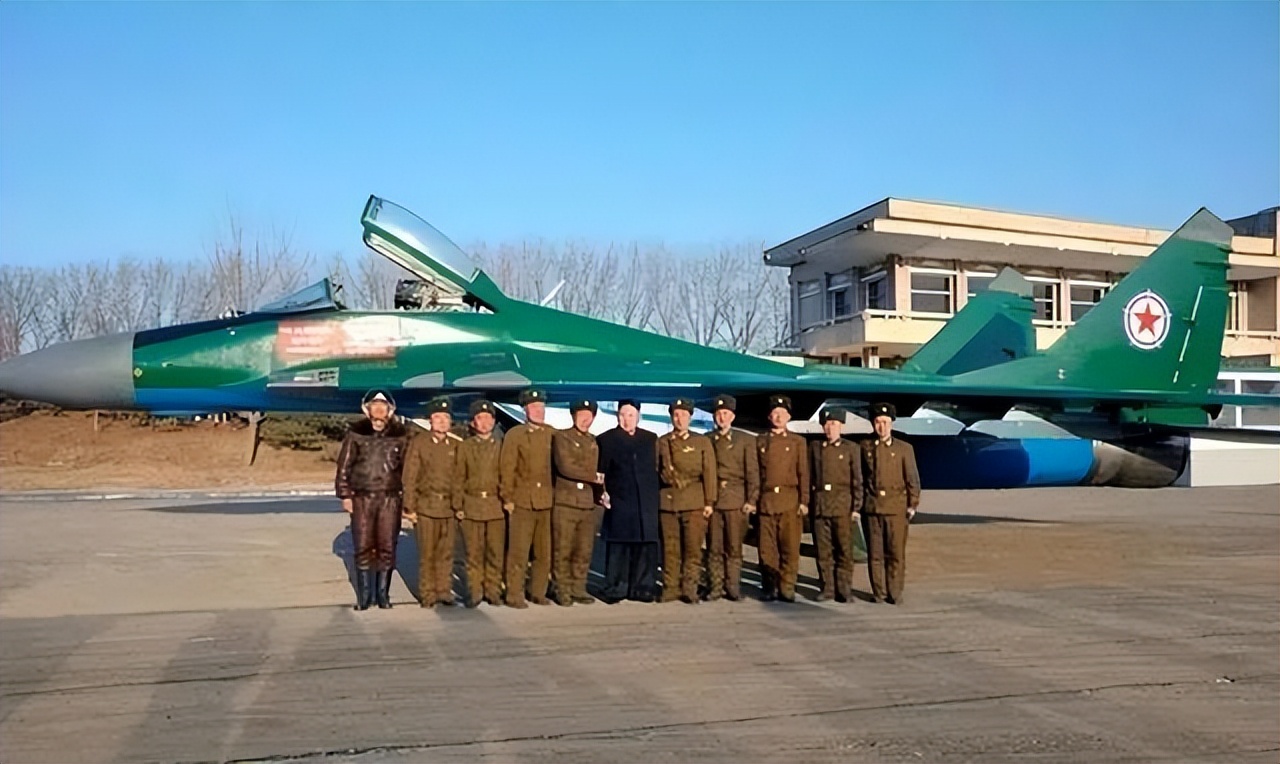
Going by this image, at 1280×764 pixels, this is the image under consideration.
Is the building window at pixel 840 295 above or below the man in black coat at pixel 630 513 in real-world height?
above

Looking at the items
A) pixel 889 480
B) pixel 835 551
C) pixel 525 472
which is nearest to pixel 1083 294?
pixel 889 480

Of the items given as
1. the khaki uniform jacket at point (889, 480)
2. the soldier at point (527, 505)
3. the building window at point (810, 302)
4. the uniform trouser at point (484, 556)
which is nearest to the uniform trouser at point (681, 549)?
the soldier at point (527, 505)

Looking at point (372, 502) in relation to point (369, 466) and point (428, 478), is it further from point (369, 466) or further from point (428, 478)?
point (428, 478)

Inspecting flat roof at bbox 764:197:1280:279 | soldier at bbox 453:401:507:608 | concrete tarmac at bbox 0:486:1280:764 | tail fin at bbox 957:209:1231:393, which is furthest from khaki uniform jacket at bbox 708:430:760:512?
flat roof at bbox 764:197:1280:279

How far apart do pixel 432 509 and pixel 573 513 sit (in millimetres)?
1067

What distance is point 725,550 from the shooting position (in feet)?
25.1

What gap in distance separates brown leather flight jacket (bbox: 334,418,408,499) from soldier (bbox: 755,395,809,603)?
2.84 m

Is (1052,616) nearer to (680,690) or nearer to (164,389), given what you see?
(680,690)

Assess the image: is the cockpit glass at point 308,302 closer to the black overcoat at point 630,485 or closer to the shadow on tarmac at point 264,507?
the black overcoat at point 630,485

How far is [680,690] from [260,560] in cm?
632

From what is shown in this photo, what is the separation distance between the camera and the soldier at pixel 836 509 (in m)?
7.69

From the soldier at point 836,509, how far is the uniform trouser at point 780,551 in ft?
0.77

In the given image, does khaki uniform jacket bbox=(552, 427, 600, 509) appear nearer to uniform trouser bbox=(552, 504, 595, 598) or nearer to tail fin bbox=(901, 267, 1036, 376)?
uniform trouser bbox=(552, 504, 595, 598)

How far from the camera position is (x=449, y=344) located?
9.62 metres
